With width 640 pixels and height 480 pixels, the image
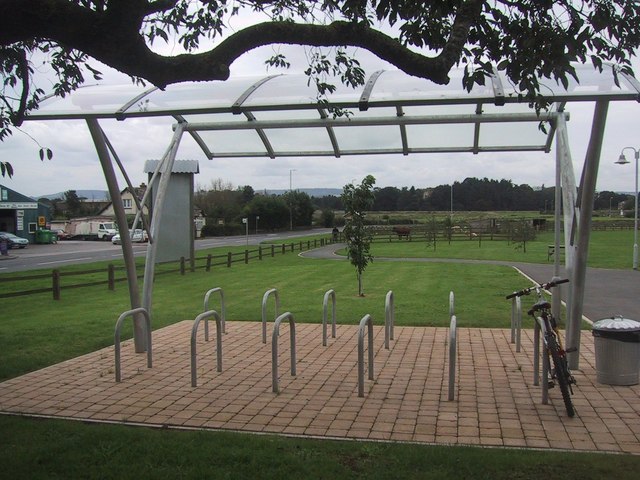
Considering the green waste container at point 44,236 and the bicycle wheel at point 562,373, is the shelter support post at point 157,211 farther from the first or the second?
the green waste container at point 44,236

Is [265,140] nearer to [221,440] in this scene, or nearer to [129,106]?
[129,106]

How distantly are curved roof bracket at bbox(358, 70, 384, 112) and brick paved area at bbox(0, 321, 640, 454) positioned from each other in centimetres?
295

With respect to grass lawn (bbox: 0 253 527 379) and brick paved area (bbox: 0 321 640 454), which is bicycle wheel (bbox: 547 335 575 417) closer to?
brick paved area (bbox: 0 321 640 454)

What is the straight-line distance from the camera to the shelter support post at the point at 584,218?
6498 mm

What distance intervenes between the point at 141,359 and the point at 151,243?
1572 millimetres

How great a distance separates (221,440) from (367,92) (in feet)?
11.7

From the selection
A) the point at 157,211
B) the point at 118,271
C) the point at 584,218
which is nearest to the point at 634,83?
the point at 584,218

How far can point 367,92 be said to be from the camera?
19.7 feet

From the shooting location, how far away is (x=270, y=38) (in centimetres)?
413

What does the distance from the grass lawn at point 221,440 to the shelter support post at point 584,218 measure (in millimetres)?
2697

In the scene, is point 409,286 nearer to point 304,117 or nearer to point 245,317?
point 245,317

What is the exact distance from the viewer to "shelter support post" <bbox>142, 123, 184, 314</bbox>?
803cm

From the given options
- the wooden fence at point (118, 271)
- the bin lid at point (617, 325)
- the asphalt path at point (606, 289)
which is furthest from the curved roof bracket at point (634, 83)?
the wooden fence at point (118, 271)

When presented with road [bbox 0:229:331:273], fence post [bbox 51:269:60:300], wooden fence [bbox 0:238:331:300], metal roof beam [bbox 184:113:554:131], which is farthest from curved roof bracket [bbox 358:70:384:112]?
road [bbox 0:229:331:273]
